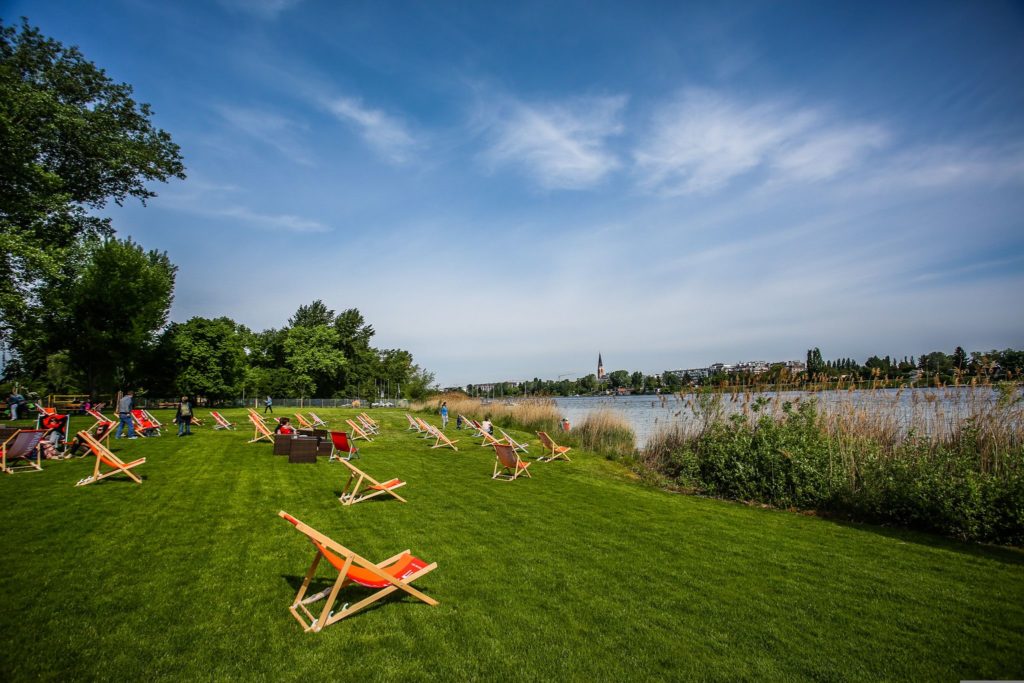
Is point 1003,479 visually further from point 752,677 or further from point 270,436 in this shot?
point 270,436

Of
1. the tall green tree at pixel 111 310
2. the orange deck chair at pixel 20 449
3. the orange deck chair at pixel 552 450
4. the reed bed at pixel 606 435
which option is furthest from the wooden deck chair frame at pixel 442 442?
the tall green tree at pixel 111 310

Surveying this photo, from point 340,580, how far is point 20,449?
10139 mm

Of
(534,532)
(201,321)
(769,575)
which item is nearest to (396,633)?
(534,532)

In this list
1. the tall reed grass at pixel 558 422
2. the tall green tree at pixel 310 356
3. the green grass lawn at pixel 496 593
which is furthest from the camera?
the tall green tree at pixel 310 356

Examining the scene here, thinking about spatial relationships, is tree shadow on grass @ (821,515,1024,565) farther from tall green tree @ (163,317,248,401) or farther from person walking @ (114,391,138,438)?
tall green tree @ (163,317,248,401)

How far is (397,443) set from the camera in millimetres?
17328

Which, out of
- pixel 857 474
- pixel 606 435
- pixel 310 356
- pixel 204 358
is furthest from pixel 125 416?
pixel 310 356

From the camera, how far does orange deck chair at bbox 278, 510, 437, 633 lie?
376cm

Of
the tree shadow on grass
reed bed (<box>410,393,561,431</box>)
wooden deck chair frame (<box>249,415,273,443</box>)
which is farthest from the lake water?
wooden deck chair frame (<box>249,415,273,443</box>)

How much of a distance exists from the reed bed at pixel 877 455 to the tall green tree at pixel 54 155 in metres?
→ 22.7

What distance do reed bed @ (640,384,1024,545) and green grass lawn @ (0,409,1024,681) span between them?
2.45 ft

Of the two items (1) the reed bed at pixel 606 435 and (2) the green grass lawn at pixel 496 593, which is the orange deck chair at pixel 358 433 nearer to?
(1) the reed bed at pixel 606 435

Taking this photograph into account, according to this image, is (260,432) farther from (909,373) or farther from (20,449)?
(909,373)

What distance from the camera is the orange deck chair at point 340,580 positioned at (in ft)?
12.3
